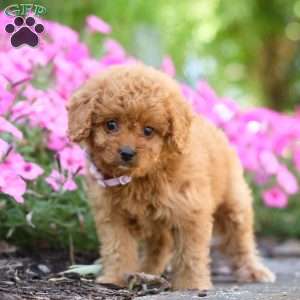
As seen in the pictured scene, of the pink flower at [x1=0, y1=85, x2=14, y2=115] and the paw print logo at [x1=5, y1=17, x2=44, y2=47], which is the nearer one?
the paw print logo at [x1=5, y1=17, x2=44, y2=47]

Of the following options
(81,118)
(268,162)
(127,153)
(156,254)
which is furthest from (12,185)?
(268,162)

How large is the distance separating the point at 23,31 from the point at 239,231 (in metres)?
2.34

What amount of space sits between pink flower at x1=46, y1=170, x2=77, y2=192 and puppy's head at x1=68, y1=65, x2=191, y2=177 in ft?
1.20

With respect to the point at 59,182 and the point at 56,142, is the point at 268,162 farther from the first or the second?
the point at 59,182

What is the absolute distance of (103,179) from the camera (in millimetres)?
4941

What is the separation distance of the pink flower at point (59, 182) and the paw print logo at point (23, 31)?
4.02 ft

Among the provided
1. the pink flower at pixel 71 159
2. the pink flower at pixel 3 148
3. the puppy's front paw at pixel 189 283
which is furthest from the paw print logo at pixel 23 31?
the puppy's front paw at pixel 189 283

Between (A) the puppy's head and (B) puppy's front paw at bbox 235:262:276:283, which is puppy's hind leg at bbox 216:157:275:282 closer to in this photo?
(B) puppy's front paw at bbox 235:262:276:283

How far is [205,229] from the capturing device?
496cm

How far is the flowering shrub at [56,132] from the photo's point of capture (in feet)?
17.1

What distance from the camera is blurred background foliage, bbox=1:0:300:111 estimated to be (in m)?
10.1

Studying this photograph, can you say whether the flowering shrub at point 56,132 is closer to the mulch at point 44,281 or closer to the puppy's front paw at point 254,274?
the mulch at point 44,281

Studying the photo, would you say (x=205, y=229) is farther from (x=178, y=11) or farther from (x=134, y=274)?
(x=178, y=11)

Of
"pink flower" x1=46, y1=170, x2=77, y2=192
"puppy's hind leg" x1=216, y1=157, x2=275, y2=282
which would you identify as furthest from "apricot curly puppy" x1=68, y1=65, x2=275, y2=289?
"puppy's hind leg" x1=216, y1=157, x2=275, y2=282
